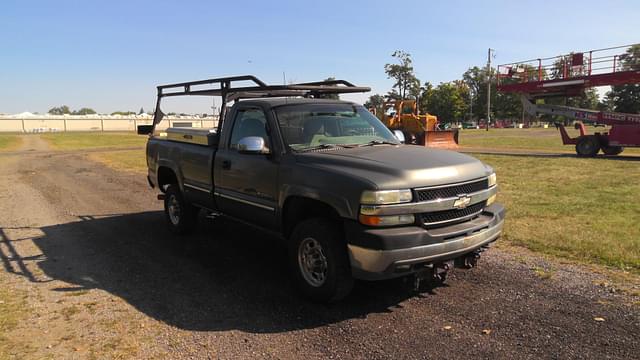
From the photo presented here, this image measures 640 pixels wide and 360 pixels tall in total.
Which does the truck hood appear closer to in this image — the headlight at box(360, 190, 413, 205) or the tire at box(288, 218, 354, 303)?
the headlight at box(360, 190, 413, 205)

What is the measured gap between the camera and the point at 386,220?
12.5 feet

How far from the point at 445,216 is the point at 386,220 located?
630 millimetres

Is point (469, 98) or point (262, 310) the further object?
point (469, 98)

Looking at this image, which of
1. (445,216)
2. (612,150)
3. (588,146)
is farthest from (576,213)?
(612,150)

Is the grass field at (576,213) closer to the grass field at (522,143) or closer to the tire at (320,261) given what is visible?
the tire at (320,261)

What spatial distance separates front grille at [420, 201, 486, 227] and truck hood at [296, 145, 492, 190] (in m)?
0.27

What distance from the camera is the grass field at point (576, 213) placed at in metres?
5.88

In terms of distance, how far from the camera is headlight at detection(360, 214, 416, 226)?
3789mm

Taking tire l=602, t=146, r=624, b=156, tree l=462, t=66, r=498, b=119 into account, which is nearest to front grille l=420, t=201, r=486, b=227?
tire l=602, t=146, r=624, b=156

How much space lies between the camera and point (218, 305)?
444 cm

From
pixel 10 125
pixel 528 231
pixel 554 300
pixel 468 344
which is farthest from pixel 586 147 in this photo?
pixel 10 125

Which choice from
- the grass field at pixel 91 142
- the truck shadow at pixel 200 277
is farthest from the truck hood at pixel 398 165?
the grass field at pixel 91 142

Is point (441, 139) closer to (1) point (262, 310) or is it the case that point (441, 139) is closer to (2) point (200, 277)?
(2) point (200, 277)

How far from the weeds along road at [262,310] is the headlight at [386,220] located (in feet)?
2.93
